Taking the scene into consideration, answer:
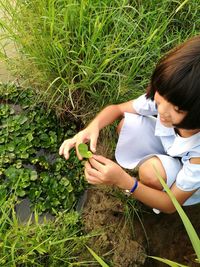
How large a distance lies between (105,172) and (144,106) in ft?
1.46

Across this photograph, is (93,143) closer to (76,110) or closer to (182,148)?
(182,148)

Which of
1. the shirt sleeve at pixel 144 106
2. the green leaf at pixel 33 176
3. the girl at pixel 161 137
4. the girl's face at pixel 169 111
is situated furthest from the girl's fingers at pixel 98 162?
the green leaf at pixel 33 176

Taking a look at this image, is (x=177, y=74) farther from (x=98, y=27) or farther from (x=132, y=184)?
(x=98, y=27)

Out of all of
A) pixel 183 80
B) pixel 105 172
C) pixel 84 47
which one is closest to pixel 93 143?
pixel 105 172

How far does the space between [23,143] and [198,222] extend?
950 mm

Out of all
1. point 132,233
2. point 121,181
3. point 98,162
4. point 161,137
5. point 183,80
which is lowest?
point 132,233

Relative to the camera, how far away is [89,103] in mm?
2061

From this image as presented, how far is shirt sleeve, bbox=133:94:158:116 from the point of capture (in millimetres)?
1709

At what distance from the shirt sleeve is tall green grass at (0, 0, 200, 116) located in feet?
0.74

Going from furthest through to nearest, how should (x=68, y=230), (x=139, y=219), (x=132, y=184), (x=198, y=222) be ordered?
1. (x=198, y=222)
2. (x=139, y=219)
3. (x=68, y=230)
4. (x=132, y=184)

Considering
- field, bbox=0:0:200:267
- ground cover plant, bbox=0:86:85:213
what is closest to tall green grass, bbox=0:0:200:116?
field, bbox=0:0:200:267

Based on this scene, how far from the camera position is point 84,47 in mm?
1931

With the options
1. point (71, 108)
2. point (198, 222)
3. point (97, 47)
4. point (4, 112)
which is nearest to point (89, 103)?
point (71, 108)

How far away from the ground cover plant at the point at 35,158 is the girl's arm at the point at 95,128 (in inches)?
11.5
